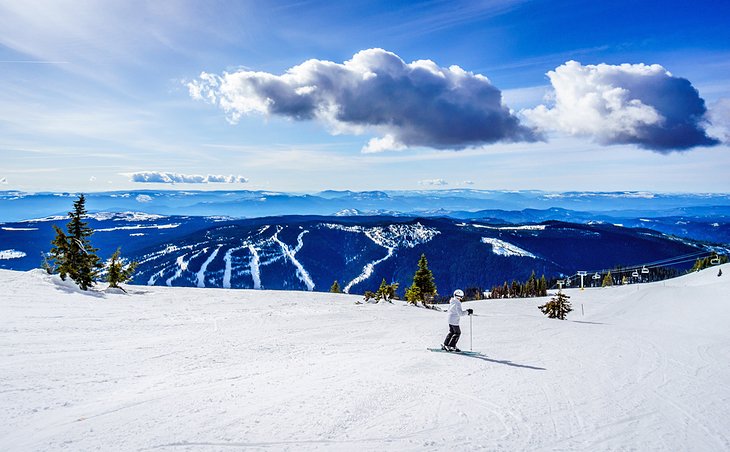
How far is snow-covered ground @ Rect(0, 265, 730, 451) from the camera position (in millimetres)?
6680

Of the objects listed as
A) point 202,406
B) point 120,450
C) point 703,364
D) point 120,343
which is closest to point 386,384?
point 202,406

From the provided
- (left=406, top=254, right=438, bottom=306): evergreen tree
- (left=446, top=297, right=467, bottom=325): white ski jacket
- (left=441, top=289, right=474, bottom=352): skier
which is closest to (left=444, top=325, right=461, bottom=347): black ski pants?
(left=441, top=289, right=474, bottom=352): skier

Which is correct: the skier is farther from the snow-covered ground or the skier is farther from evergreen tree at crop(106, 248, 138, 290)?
evergreen tree at crop(106, 248, 138, 290)

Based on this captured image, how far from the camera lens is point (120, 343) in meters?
12.8

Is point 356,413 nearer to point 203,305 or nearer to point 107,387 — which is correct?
point 107,387

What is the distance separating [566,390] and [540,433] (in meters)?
3.09

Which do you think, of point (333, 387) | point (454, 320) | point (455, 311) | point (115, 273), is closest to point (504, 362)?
point (454, 320)

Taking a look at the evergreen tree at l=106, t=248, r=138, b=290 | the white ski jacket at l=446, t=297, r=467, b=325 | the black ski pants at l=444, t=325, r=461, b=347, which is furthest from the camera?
the evergreen tree at l=106, t=248, r=138, b=290

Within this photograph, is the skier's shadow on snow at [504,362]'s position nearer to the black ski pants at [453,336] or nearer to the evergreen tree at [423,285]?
the black ski pants at [453,336]

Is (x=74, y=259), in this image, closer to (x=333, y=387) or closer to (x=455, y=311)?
(x=333, y=387)

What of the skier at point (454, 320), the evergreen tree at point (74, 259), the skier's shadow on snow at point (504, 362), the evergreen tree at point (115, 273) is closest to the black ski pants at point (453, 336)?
the skier at point (454, 320)

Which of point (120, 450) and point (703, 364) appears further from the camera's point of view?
point (703, 364)

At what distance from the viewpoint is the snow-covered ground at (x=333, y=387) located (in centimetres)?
668

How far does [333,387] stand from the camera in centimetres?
916
